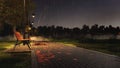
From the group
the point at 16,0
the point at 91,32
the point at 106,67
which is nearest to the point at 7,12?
the point at 16,0

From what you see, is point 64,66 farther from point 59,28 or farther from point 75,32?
point 59,28

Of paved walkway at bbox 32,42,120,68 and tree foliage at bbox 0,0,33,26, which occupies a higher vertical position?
tree foliage at bbox 0,0,33,26

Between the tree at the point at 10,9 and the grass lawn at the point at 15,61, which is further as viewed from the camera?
the tree at the point at 10,9

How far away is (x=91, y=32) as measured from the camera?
134 metres

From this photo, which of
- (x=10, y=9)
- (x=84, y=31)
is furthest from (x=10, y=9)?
(x=84, y=31)

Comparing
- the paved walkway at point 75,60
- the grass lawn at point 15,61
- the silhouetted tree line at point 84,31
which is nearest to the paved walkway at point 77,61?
the paved walkway at point 75,60

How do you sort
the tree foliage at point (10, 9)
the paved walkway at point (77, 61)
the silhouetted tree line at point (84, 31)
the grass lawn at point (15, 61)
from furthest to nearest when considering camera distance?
the silhouetted tree line at point (84, 31) < the tree foliage at point (10, 9) < the grass lawn at point (15, 61) < the paved walkway at point (77, 61)

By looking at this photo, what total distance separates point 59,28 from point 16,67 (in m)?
137

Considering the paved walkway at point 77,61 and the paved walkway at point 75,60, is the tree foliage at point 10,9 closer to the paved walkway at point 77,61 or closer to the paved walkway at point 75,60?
the paved walkway at point 75,60

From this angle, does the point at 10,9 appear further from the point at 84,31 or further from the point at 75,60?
the point at 84,31

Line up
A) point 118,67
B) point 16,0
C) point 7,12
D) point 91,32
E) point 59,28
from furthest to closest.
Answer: point 59,28 < point 91,32 < point 16,0 < point 7,12 < point 118,67

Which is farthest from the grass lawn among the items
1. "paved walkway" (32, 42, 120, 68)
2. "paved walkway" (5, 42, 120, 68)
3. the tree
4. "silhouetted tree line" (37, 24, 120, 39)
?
"silhouetted tree line" (37, 24, 120, 39)

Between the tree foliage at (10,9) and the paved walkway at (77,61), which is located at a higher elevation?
the tree foliage at (10,9)

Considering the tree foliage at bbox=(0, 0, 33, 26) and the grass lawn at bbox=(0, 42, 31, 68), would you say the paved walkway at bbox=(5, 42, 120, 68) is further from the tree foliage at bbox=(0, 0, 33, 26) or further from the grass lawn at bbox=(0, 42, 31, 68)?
the tree foliage at bbox=(0, 0, 33, 26)
